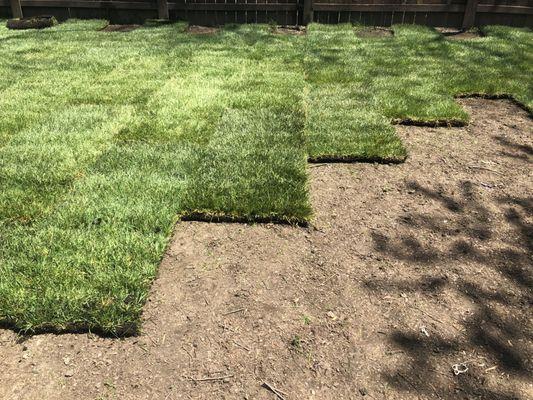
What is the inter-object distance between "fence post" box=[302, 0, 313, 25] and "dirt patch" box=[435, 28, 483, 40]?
2.76 meters

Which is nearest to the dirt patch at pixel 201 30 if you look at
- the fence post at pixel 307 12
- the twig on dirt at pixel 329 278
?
the fence post at pixel 307 12

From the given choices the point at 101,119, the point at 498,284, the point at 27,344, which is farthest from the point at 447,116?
the point at 27,344

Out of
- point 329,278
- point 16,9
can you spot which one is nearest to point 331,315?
point 329,278

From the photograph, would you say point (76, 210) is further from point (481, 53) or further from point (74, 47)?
point (481, 53)

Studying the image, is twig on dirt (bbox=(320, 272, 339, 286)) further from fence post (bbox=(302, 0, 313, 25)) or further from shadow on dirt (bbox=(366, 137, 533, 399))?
fence post (bbox=(302, 0, 313, 25))

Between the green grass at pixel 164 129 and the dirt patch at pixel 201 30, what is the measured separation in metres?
0.60

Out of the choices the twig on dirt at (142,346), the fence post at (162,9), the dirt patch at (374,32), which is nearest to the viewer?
the twig on dirt at (142,346)

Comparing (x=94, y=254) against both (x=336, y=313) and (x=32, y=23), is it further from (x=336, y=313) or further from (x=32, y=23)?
(x=32, y=23)

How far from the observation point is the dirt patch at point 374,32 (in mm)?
9766

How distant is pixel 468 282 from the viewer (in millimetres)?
3143

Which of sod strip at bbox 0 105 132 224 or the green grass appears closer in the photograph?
the green grass

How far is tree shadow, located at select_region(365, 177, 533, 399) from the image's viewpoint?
8.20 ft

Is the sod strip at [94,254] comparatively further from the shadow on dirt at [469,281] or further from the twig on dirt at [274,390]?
the shadow on dirt at [469,281]

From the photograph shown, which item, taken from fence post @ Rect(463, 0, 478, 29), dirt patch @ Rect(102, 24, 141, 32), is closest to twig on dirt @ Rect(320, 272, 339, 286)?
dirt patch @ Rect(102, 24, 141, 32)
